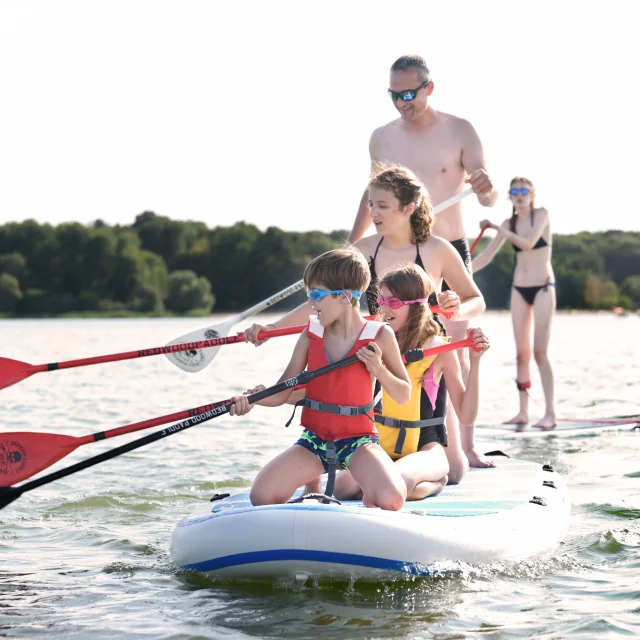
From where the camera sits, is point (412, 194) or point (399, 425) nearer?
point (399, 425)

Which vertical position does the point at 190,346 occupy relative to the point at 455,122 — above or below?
below

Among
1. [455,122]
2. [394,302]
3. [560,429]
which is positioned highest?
[455,122]

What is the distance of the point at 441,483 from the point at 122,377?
577 inches

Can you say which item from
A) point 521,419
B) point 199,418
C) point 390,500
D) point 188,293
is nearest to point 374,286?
point 199,418

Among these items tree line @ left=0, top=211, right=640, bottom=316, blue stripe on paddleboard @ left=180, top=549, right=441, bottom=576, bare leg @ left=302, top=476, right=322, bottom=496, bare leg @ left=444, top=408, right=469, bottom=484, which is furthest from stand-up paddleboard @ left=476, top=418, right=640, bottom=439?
tree line @ left=0, top=211, right=640, bottom=316

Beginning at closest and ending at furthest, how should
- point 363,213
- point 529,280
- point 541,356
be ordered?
point 363,213 → point 541,356 → point 529,280

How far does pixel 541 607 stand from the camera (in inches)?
177

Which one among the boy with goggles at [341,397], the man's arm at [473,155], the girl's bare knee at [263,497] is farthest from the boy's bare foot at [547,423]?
the girl's bare knee at [263,497]

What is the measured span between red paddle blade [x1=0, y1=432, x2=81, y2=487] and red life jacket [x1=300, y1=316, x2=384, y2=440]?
1.24 metres

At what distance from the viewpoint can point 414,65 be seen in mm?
6422

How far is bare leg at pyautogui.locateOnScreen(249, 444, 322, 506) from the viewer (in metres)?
4.83

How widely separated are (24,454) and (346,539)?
182 cm

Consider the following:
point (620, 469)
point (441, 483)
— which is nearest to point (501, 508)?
point (441, 483)

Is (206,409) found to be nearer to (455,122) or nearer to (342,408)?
(342,408)
